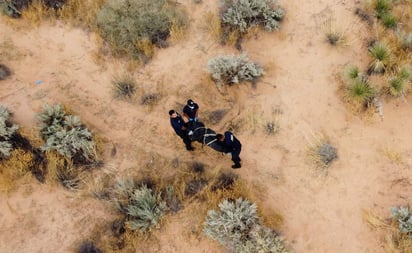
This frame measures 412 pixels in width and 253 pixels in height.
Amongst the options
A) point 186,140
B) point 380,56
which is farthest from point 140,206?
point 380,56

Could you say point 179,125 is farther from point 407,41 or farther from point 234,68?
point 407,41

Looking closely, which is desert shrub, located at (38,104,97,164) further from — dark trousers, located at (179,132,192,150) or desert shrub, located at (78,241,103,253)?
dark trousers, located at (179,132,192,150)

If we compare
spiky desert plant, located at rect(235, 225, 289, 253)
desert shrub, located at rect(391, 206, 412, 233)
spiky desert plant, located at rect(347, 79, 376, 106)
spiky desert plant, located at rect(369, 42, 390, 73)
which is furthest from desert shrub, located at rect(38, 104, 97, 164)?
spiky desert plant, located at rect(369, 42, 390, 73)

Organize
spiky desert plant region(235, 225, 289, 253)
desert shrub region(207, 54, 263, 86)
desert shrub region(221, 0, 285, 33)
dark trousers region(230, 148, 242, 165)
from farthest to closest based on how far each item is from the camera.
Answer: desert shrub region(221, 0, 285, 33) → desert shrub region(207, 54, 263, 86) → dark trousers region(230, 148, 242, 165) → spiky desert plant region(235, 225, 289, 253)

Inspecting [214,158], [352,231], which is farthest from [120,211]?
[352,231]

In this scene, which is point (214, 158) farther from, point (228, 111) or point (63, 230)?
point (63, 230)

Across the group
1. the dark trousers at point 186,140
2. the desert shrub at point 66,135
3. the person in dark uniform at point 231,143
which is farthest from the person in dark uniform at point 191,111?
the desert shrub at point 66,135
